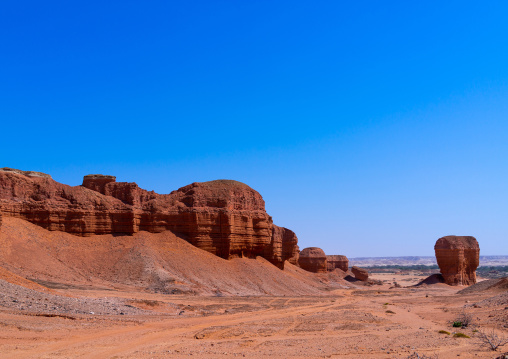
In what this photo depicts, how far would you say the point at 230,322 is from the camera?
2575 centimetres

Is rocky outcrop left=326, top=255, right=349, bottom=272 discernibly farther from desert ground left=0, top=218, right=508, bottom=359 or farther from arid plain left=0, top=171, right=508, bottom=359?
desert ground left=0, top=218, right=508, bottom=359

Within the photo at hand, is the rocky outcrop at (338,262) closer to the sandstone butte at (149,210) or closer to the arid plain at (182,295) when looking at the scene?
the arid plain at (182,295)

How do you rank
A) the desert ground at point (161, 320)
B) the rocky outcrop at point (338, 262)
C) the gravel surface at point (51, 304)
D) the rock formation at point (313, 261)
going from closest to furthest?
the desert ground at point (161, 320) < the gravel surface at point (51, 304) < the rock formation at point (313, 261) < the rocky outcrop at point (338, 262)

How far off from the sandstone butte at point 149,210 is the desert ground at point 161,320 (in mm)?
2711

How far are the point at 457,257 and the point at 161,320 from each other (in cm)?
7341

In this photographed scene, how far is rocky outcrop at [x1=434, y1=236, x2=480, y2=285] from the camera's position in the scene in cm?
8619

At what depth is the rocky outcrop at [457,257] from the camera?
86.2m

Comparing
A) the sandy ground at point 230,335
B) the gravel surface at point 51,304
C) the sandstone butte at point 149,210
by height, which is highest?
the sandstone butte at point 149,210

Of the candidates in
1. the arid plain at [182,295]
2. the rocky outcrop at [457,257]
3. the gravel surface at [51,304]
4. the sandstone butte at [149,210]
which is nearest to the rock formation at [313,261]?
the arid plain at [182,295]

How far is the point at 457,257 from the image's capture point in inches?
3388

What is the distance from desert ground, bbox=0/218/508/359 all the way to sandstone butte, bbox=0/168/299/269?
271cm

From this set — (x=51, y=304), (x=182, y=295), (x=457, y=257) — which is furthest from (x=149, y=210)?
(x=457, y=257)

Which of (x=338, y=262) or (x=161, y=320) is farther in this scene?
(x=338, y=262)

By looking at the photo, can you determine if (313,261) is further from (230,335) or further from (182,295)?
(230,335)
